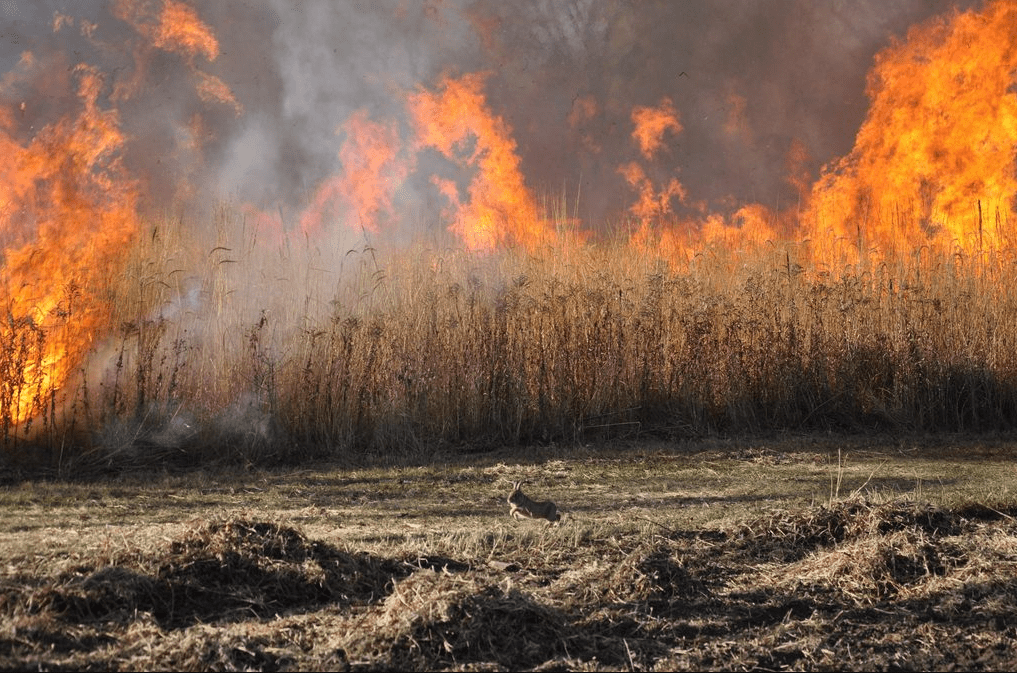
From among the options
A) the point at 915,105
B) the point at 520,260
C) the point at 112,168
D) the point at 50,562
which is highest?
the point at 915,105

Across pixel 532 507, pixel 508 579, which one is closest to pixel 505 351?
pixel 532 507

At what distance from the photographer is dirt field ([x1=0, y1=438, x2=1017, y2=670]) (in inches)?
151

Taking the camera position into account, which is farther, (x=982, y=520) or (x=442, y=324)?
(x=442, y=324)

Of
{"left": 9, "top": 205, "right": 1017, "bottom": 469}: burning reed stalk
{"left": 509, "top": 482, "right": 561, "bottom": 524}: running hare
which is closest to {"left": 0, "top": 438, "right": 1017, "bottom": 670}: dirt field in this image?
{"left": 509, "top": 482, "right": 561, "bottom": 524}: running hare

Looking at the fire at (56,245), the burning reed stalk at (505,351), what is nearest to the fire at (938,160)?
the burning reed stalk at (505,351)

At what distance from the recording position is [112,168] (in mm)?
10289

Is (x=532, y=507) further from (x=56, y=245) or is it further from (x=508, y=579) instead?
(x=56, y=245)

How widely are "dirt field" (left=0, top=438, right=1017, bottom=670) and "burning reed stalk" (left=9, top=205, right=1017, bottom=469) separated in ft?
5.87

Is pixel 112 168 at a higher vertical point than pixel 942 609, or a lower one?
higher

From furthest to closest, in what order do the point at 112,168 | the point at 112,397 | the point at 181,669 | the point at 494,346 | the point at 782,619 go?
the point at 112,168
the point at 494,346
the point at 112,397
the point at 782,619
the point at 181,669

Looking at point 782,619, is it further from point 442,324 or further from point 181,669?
point 442,324

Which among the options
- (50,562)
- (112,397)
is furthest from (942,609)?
(112,397)

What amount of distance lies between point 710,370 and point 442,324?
261 cm

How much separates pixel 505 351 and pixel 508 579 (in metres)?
5.13
